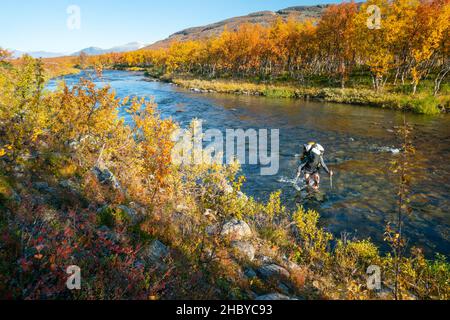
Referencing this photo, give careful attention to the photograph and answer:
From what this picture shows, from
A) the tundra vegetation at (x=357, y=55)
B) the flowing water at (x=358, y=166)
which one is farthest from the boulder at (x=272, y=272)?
the tundra vegetation at (x=357, y=55)

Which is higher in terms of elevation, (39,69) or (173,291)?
(39,69)

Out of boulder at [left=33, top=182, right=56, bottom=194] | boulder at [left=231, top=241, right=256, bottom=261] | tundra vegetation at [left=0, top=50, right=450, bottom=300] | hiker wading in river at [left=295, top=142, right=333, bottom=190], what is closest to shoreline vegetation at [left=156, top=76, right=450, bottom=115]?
hiker wading in river at [left=295, top=142, right=333, bottom=190]

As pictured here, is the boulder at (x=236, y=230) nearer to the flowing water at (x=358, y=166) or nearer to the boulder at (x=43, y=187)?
the flowing water at (x=358, y=166)

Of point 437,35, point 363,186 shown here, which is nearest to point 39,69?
point 363,186

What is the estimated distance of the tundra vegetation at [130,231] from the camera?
205 inches

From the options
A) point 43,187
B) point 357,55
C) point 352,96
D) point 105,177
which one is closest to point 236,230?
point 105,177

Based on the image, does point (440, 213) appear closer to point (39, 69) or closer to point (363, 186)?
point (363, 186)

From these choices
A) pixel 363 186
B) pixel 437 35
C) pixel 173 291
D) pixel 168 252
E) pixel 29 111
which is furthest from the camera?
pixel 437 35

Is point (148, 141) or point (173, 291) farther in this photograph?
point (148, 141)

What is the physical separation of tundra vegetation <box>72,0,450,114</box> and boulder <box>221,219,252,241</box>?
305 inches

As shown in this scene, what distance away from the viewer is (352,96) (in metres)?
42.9

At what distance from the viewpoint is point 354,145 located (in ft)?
70.6

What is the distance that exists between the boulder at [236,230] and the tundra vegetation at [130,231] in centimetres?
4

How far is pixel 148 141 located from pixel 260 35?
242 ft
